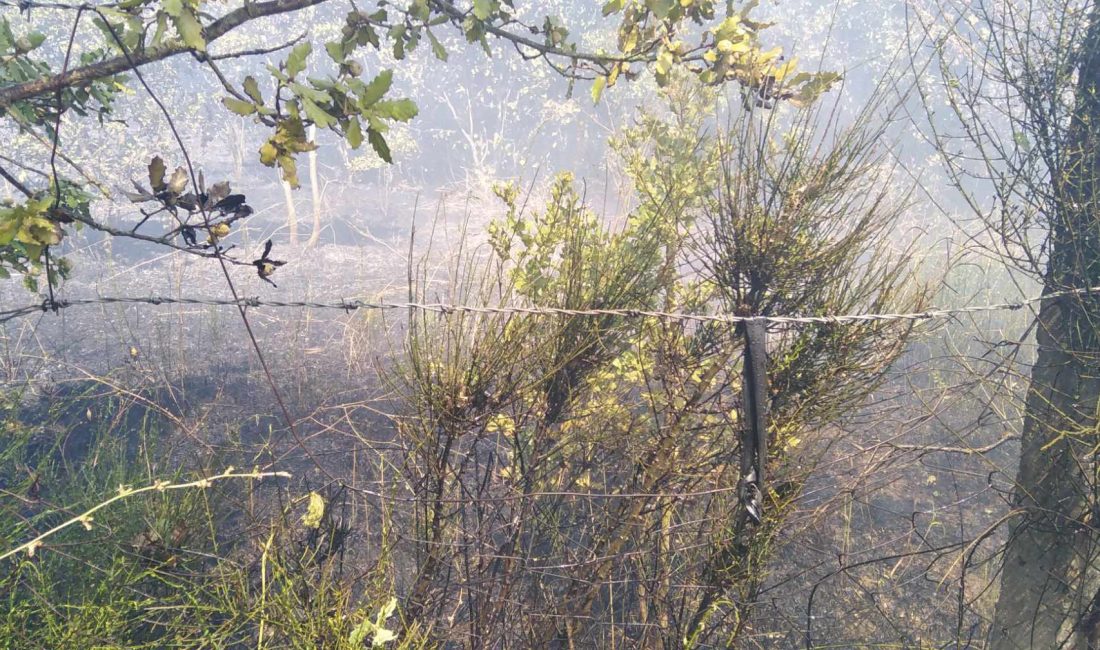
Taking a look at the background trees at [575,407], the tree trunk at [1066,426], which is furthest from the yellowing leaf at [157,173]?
the tree trunk at [1066,426]

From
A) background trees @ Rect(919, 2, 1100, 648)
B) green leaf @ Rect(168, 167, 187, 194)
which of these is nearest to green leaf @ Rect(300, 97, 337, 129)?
green leaf @ Rect(168, 167, 187, 194)

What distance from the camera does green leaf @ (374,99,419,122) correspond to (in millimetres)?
1467

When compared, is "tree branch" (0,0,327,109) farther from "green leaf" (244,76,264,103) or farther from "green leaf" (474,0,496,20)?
"green leaf" (474,0,496,20)

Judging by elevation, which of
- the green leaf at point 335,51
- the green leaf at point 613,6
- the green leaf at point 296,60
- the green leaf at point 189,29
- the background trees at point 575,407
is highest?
the green leaf at point 613,6

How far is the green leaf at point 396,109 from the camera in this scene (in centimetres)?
147

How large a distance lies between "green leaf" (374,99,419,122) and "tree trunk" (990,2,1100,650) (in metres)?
2.39

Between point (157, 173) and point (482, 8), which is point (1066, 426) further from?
point (157, 173)

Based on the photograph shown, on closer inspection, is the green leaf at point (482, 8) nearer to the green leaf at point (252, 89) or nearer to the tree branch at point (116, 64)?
the tree branch at point (116, 64)

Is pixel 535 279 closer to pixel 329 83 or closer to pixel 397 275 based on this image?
pixel 329 83

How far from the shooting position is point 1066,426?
2.60 meters

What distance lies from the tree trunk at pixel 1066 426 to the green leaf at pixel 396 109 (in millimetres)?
2390

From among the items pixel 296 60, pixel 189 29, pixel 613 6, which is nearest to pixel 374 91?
pixel 296 60

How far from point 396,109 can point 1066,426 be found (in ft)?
9.09

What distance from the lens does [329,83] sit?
1.50 meters
